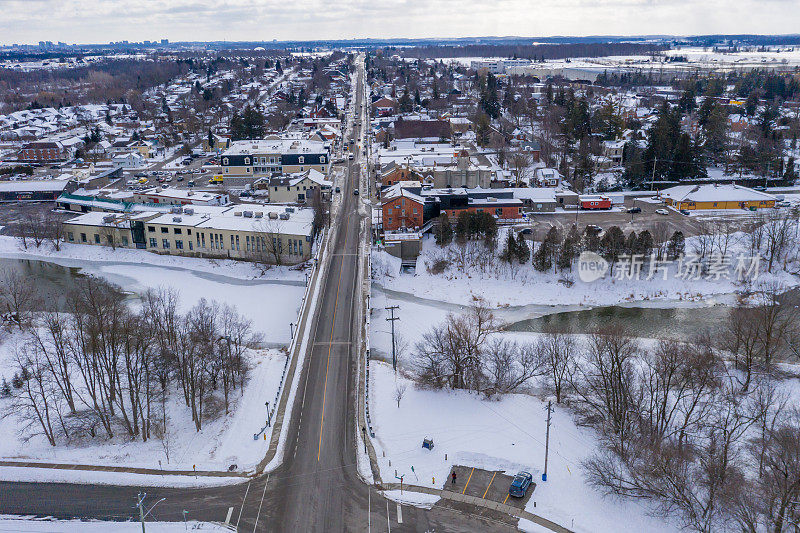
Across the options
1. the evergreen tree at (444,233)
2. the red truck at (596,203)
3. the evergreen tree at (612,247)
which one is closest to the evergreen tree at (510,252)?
the evergreen tree at (444,233)

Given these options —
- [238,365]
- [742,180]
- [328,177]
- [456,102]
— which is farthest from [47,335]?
[456,102]

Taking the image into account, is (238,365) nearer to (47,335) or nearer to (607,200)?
(47,335)

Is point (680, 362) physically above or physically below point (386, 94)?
below

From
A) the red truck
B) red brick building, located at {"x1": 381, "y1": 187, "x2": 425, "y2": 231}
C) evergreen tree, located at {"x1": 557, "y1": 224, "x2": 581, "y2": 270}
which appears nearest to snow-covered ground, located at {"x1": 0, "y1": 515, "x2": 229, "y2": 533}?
evergreen tree, located at {"x1": 557, "y1": 224, "x2": 581, "y2": 270}

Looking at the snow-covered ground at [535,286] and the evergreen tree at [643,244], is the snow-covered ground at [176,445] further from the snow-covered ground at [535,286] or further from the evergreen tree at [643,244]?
the evergreen tree at [643,244]

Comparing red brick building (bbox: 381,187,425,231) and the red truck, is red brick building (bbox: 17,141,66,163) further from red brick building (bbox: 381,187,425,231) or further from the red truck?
the red truck

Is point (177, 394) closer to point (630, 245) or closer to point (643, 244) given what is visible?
point (630, 245)
